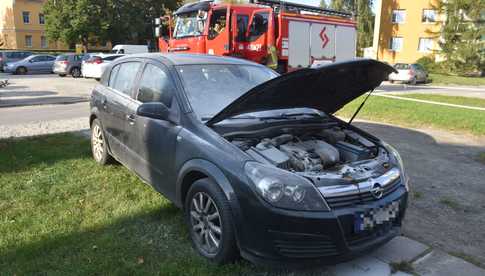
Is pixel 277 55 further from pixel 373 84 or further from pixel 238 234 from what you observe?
pixel 238 234

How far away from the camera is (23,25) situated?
57.2 metres

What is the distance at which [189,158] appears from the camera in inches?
138

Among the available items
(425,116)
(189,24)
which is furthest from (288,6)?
(425,116)

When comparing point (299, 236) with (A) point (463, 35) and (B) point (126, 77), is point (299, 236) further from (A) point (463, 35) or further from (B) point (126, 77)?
(A) point (463, 35)

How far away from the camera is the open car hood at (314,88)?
3.38 meters

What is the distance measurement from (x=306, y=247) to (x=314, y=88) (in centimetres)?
156

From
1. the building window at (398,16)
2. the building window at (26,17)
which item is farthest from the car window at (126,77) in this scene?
the building window at (26,17)

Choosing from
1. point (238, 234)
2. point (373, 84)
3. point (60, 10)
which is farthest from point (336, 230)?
point (60, 10)

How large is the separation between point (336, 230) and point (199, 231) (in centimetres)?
123

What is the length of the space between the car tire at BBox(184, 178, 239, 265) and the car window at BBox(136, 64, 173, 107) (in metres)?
1.03

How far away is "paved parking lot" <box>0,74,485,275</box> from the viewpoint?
11.4 ft

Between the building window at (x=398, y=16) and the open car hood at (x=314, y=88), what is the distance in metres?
45.0

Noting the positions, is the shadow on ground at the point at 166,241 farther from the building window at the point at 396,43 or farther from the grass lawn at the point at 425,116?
the building window at the point at 396,43

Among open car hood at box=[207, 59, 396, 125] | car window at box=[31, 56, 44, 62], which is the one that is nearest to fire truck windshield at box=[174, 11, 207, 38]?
open car hood at box=[207, 59, 396, 125]
